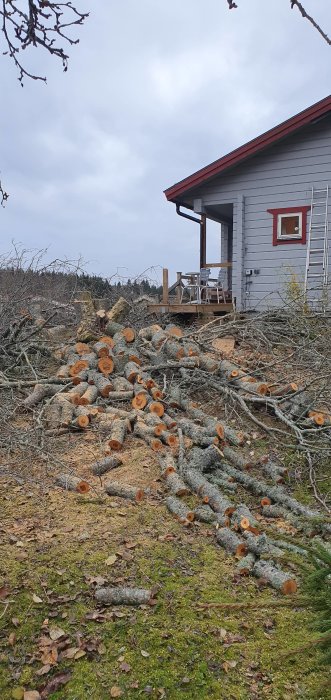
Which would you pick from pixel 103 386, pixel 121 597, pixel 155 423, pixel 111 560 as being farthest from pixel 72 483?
pixel 103 386

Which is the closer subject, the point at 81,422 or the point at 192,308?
the point at 81,422

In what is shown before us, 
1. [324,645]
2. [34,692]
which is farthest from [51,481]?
[324,645]

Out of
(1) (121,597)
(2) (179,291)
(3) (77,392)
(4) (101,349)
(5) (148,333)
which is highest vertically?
(2) (179,291)

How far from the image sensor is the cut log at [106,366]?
8.08 m

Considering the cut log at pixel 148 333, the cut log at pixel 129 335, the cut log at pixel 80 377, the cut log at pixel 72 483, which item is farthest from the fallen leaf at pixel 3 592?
the cut log at pixel 148 333

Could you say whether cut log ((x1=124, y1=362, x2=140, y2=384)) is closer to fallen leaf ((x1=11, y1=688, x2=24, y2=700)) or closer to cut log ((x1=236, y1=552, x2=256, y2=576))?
cut log ((x1=236, y1=552, x2=256, y2=576))

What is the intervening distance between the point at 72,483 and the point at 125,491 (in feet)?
1.74

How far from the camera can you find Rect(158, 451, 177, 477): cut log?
571 centimetres

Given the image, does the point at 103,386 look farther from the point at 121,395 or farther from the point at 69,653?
the point at 69,653

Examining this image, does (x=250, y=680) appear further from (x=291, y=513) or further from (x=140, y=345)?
(x=140, y=345)

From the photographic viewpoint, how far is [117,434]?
637 centimetres

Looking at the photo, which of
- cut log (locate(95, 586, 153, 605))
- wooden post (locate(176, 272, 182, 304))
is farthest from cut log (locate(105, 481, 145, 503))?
wooden post (locate(176, 272, 182, 304))

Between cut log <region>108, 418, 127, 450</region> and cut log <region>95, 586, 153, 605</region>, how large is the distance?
2.53 metres

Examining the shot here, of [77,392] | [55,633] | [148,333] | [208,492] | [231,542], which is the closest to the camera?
[55,633]
